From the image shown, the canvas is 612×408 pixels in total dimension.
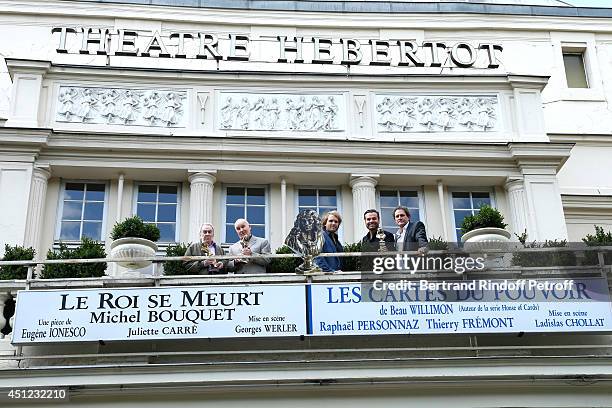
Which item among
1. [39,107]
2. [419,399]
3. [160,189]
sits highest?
[39,107]

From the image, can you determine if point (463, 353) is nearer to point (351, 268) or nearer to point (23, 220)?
point (351, 268)

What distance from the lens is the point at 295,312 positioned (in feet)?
46.6

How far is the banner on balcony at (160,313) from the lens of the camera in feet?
46.1

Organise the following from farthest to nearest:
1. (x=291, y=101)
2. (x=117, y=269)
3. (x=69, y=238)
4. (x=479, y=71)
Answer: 1. (x=479, y=71)
2. (x=291, y=101)
3. (x=69, y=238)
4. (x=117, y=269)

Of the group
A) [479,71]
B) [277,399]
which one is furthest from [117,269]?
[479,71]

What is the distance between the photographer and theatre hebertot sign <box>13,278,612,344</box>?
14.1 meters

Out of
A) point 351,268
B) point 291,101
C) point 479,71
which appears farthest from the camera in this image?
point 479,71

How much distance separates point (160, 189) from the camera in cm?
1962

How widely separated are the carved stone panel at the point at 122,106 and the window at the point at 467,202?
6115 millimetres

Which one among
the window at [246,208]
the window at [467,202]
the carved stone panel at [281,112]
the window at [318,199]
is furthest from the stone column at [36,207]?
the window at [467,202]

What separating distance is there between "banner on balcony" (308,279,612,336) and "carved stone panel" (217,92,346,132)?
6.46 metres

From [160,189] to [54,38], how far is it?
20.4 ft

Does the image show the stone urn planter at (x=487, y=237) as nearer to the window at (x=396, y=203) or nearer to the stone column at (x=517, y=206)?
the stone column at (x=517, y=206)

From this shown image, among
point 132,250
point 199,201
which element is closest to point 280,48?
point 199,201
